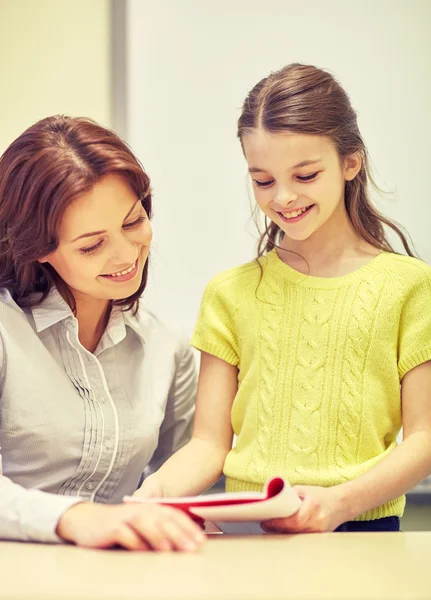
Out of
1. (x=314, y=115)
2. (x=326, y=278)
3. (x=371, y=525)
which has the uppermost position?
(x=314, y=115)

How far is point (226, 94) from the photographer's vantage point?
76.8 inches

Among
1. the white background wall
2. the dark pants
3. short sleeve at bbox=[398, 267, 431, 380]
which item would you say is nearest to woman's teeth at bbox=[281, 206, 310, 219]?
short sleeve at bbox=[398, 267, 431, 380]

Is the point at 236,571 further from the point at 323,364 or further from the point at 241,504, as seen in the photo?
the point at 323,364

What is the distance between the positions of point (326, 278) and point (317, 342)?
0.35 ft

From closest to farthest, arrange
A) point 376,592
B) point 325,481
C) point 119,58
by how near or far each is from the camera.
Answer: point 376,592 → point 325,481 → point 119,58

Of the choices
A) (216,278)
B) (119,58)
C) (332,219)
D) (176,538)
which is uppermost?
(119,58)

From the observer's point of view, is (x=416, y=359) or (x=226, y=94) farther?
(x=226, y=94)

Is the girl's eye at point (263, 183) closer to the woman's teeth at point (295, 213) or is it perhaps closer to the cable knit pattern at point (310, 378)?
the woman's teeth at point (295, 213)

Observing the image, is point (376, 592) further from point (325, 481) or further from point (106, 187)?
point (106, 187)

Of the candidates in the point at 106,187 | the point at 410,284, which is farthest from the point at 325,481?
the point at 106,187

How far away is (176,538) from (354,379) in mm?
453

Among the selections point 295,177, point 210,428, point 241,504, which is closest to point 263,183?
point 295,177

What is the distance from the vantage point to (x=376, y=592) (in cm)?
77

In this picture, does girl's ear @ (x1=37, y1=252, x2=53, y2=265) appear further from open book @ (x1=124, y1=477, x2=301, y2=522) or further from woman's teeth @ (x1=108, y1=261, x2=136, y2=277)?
open book @ (x1=124, y1=477, x2=301, y2=522)
